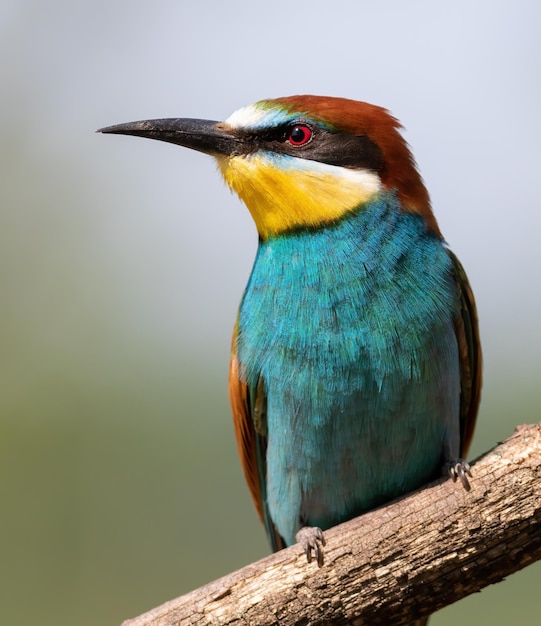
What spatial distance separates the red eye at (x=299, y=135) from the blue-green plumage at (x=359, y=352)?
0.34 m

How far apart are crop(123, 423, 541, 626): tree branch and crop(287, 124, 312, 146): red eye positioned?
130 cm

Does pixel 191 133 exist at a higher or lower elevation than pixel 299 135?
higher

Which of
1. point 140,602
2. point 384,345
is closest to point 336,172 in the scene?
point 384,345

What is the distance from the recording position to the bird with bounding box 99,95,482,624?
11.1 feet

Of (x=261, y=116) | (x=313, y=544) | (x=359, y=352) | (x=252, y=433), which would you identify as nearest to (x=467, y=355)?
(x=359, y=352)

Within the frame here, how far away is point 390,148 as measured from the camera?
3.56 meters

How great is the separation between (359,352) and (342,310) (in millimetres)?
161

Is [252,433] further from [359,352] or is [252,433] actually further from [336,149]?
[336,149]

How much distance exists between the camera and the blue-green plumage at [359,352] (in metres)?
3.36

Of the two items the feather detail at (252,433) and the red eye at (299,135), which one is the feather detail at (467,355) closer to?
the red eye at (299,135)

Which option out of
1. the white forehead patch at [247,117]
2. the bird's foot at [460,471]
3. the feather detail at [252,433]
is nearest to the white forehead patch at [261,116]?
the white forehead patch at [247,117]

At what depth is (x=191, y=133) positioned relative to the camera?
375 centimetres

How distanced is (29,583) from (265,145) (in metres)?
3.78

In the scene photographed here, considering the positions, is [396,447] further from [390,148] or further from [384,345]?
[390,148]
